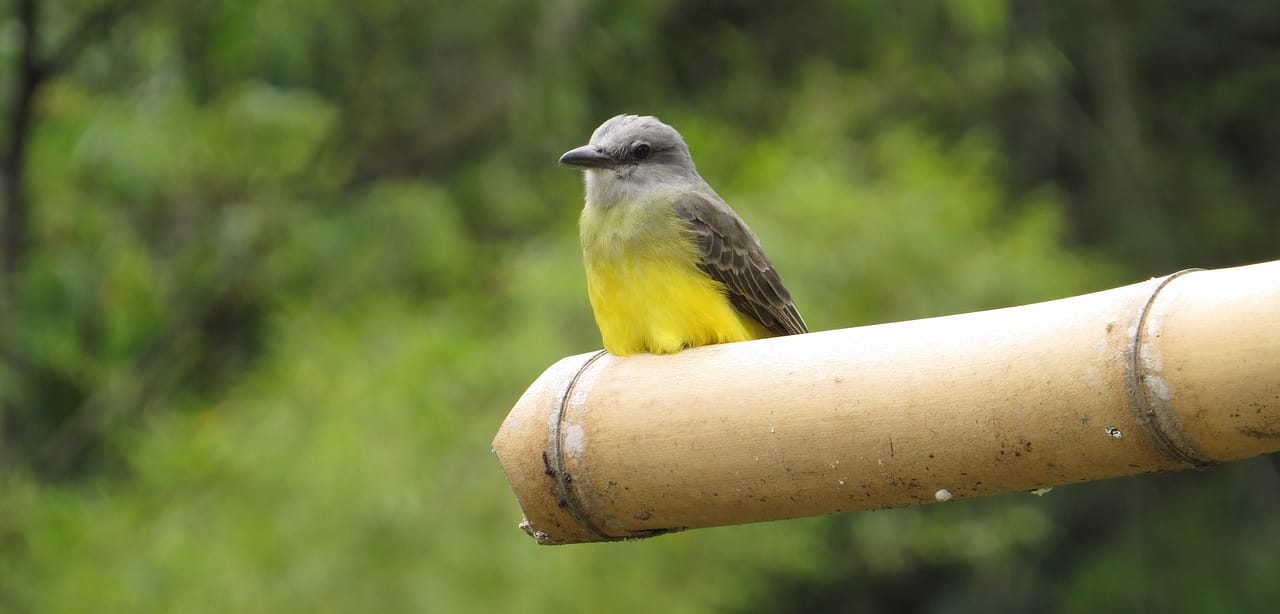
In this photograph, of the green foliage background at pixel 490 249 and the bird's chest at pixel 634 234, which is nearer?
the bird's chest at pixel 634 234

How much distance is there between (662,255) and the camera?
3.83m

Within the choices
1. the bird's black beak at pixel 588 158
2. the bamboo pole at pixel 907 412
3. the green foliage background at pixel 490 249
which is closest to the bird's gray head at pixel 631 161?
the bird's black beak at pixel 588 158

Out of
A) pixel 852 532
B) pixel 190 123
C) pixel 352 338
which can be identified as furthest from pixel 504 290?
pixel 852 532

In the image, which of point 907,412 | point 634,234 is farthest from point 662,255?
point 907,412

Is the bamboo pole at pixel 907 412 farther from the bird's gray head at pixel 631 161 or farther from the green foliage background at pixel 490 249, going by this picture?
the green foliage background at pixel 490 249

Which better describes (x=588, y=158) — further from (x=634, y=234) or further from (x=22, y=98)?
(x=22, y=98)

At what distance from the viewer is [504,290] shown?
28.4 feet

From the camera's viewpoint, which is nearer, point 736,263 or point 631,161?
point 736,263

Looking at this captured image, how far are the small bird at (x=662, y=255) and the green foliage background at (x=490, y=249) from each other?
305 centimetres

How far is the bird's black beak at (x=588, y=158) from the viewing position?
4008 millimetres

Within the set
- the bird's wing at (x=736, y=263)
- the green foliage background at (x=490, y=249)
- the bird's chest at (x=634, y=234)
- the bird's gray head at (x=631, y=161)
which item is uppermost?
the bird's gray head at (x=631, y=161)

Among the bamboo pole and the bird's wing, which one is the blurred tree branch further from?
the bamboo pole

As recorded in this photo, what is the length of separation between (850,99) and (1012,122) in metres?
1.29

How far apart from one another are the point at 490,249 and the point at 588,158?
5734mm
